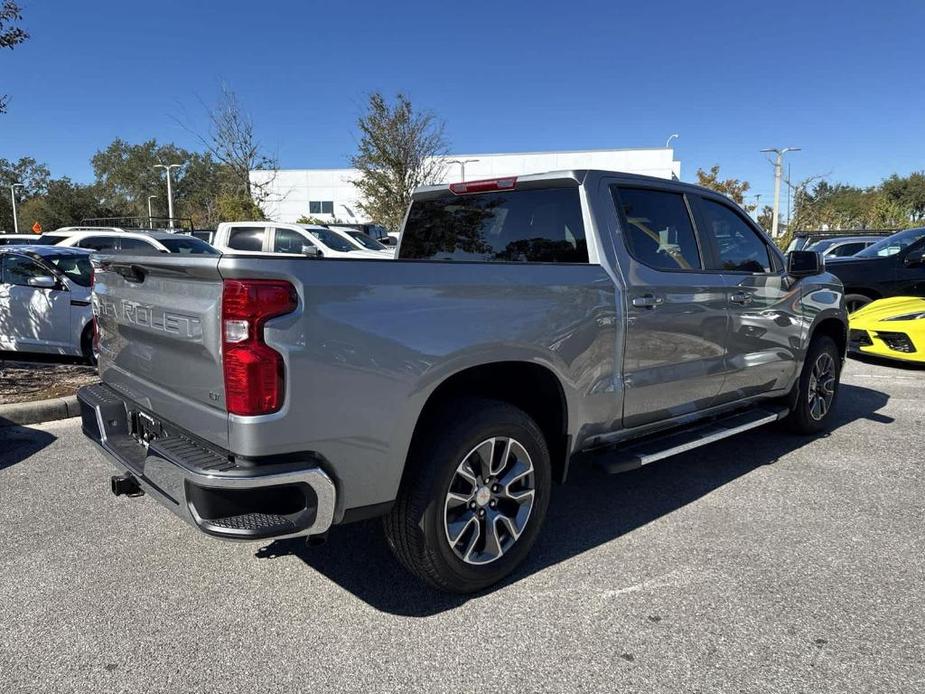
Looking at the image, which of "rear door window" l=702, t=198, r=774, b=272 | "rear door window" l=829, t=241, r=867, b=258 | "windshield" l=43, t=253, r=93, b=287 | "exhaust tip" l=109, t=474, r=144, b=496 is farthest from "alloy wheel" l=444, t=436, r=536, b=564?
"rear door window" l=829, t=241, r=867, b=258

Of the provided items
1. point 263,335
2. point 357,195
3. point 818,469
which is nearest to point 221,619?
point 263,335

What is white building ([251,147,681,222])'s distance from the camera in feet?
148

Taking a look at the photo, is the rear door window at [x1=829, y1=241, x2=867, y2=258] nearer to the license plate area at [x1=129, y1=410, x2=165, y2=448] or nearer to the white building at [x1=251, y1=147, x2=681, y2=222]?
the license plate area at [x1=129, y1=410, x2=165, y2=448]

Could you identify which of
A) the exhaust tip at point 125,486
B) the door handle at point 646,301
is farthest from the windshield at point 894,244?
the exhaust tip at point 125,486

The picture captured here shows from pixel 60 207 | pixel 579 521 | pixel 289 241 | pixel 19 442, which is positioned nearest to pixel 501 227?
pixel 579 521

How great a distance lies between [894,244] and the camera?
32.8 feet

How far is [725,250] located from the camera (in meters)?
4.27

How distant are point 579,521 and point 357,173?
148 ft

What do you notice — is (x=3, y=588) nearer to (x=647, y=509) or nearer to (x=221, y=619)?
(x=221, y=619)

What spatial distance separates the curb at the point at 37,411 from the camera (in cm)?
552

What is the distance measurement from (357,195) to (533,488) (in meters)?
46.3

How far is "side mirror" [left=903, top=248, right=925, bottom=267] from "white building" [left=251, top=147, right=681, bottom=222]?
34.4 m

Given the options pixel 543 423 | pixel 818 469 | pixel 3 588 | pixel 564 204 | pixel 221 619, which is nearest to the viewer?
pixel 221 619

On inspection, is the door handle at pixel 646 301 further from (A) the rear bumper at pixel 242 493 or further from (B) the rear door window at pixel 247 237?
(B) the rear door window at pixel 247 237
